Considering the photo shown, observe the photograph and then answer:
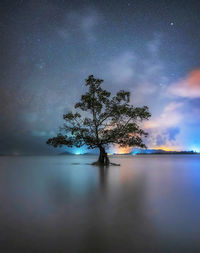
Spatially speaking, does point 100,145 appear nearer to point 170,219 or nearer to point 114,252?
point 170,219

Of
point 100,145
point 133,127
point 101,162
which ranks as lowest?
point 101,162

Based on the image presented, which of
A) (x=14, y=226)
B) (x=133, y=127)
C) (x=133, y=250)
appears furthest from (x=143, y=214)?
(x=133, y=127)

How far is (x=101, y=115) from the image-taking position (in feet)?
114

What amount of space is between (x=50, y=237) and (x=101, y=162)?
108 ft

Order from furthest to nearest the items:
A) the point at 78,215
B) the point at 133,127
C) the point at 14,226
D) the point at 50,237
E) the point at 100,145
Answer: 1. the point at 100,145
2. the point at 133,127
3. the point at 78,215
4. the point at 14,226
5. the point at 50,237

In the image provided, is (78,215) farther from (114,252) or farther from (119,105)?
(119,105)

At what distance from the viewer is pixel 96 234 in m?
4.96

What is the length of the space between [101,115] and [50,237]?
30214 mm

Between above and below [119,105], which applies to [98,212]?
below

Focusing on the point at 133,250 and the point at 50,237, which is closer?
the point at 133,250

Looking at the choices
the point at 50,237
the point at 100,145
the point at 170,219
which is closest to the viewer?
the point at 50,237

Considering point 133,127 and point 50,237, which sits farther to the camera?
point 133,127

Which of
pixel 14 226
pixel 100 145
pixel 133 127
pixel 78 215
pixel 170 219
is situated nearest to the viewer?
pixel 14 226

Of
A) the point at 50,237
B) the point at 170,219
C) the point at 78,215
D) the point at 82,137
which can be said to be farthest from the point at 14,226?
the point at 82,137
